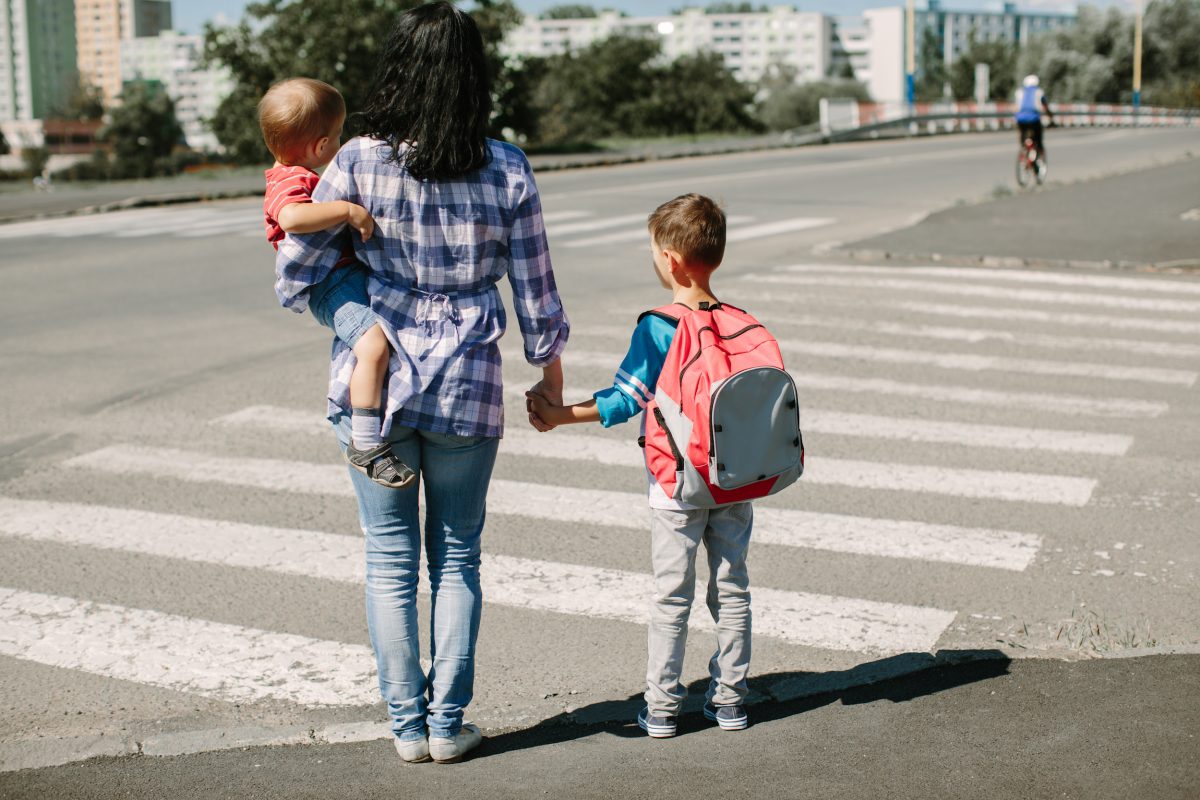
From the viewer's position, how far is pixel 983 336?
10.2 metres

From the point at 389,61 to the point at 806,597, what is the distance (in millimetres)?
2628

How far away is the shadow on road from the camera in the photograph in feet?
12.7

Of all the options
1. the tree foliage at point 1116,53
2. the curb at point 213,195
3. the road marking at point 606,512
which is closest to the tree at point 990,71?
the tree foliage at point 1116,53

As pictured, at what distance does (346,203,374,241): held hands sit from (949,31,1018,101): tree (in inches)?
4547

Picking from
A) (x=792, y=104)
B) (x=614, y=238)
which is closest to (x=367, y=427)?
(x=614, y=238)

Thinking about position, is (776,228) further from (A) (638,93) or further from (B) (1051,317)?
(A) (638,93)

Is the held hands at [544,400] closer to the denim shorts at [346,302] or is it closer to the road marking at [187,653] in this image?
the denim shorts at [346,302]

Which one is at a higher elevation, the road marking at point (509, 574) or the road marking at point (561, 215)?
the road marking at point (561, 215)

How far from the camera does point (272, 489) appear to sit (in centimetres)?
661

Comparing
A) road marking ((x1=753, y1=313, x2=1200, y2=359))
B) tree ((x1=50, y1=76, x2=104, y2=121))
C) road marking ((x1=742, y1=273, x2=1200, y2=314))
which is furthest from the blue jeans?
tree ((x1=50, y1=76, x2=104, y2=121))

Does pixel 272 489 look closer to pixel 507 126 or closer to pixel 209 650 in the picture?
pixel 209 650

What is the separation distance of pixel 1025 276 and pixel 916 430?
20.0 ft

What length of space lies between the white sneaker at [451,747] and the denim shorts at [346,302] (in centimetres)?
104

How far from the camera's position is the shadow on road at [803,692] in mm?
3861
